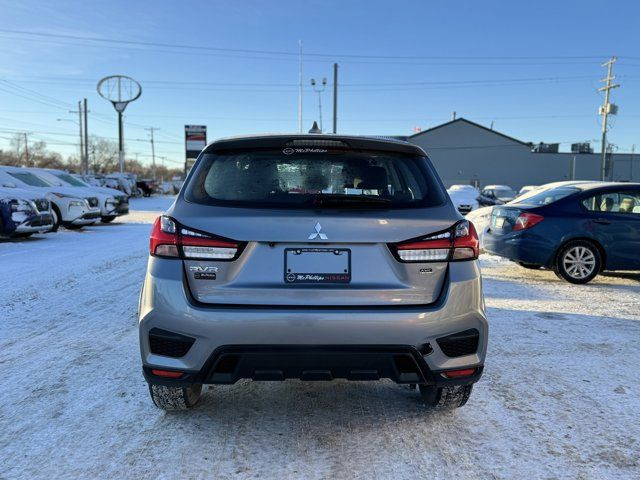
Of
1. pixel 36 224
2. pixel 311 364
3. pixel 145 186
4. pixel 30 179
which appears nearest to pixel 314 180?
pixel 311 364

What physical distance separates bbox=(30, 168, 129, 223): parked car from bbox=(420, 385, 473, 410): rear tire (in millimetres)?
14439

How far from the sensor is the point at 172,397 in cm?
304

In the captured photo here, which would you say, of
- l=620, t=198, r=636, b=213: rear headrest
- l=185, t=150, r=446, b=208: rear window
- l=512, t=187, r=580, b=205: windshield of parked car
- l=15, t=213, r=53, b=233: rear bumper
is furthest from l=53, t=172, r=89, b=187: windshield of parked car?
l=185, t=150, r=446, b=208: rear window

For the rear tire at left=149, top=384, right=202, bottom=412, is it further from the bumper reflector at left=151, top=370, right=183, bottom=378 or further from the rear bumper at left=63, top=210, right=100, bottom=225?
the rear bumper at left=63, top=210, right=100, bottom=225

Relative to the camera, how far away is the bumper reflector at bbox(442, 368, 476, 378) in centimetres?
276

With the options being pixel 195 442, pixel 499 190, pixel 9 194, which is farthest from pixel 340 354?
pixel 499 190

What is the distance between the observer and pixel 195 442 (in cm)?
288

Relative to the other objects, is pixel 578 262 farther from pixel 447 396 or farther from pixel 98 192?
pixel 98 192

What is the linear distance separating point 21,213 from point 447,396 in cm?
1063

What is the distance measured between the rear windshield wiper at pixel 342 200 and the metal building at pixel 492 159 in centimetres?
6111

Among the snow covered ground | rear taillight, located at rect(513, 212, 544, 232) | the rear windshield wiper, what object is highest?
the rear windshield wiper

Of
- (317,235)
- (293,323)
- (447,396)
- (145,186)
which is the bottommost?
(447,396)

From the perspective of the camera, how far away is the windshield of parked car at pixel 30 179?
13992 millimetres

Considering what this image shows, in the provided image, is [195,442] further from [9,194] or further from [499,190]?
[499,190]
